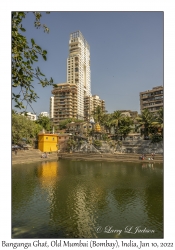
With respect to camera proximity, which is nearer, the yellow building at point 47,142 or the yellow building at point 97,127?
the yellow building at point 47,142

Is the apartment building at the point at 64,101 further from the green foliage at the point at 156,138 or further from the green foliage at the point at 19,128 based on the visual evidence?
the green foliage at the point at 156,138

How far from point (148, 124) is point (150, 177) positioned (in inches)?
681

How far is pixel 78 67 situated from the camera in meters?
84.1

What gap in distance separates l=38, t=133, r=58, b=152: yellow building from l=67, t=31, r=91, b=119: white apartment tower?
131 feet

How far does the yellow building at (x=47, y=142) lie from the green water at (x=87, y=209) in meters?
20.1

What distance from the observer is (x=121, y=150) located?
37156 millimetres

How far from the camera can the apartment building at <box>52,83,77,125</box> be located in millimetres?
73125

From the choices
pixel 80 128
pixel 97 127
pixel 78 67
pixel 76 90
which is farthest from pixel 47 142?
pixel 78 67

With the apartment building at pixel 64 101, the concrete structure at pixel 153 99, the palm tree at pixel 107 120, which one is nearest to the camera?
the palm tree at pixel 107 120

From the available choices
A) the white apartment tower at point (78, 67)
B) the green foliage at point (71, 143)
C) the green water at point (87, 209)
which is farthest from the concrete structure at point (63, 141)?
the white apartment tower at point (78, 67)

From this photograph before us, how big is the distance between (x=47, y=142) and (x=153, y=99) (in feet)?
111

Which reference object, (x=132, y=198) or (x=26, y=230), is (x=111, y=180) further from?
(x=26, y=230)

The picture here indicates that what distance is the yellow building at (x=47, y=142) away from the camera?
1507 inches
